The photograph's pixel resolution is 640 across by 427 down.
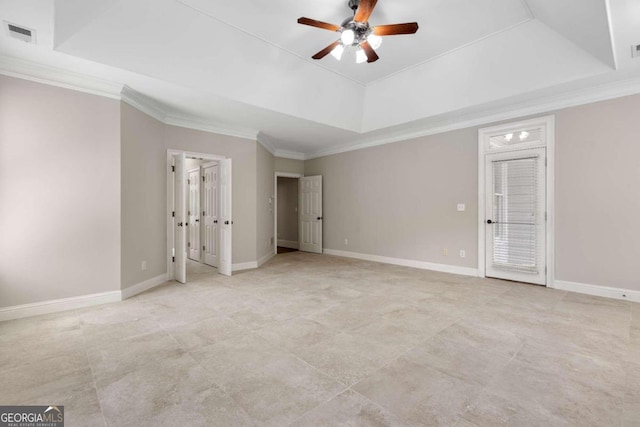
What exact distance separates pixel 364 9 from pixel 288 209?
6.98 meters

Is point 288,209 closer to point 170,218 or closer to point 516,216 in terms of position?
point 170,218

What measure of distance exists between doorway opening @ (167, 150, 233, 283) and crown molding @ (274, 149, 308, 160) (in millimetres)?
2114

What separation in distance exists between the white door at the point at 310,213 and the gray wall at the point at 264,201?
1.16 metres

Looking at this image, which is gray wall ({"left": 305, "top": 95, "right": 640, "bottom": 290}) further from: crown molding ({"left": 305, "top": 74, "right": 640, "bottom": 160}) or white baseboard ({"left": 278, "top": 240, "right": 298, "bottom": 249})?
white baseboard ({"left": 278, "top": 240, "right": 298, "bottom": 249})

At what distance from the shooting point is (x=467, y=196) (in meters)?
5.34

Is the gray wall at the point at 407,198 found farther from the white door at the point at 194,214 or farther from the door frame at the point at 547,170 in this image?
the white door at the point at 194,214

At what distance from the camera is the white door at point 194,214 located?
6.77 m

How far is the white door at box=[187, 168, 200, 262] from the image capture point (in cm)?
677

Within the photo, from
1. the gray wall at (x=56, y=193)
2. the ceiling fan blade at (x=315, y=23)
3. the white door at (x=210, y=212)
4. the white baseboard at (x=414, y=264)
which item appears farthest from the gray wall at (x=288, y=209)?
the ceiling fan blade at (x=315, y=23)

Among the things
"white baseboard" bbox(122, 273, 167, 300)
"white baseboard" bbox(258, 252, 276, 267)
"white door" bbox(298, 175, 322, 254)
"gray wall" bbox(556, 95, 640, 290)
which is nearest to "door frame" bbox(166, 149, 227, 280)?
"white baseboard" bbox(122, 273, 167, 300)

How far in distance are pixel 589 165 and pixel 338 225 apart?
494 cm

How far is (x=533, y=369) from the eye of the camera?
7.36ft

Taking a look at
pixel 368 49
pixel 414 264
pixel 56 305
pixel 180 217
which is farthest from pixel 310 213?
pixel 56 305

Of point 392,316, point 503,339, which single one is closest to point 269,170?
point 392,316
